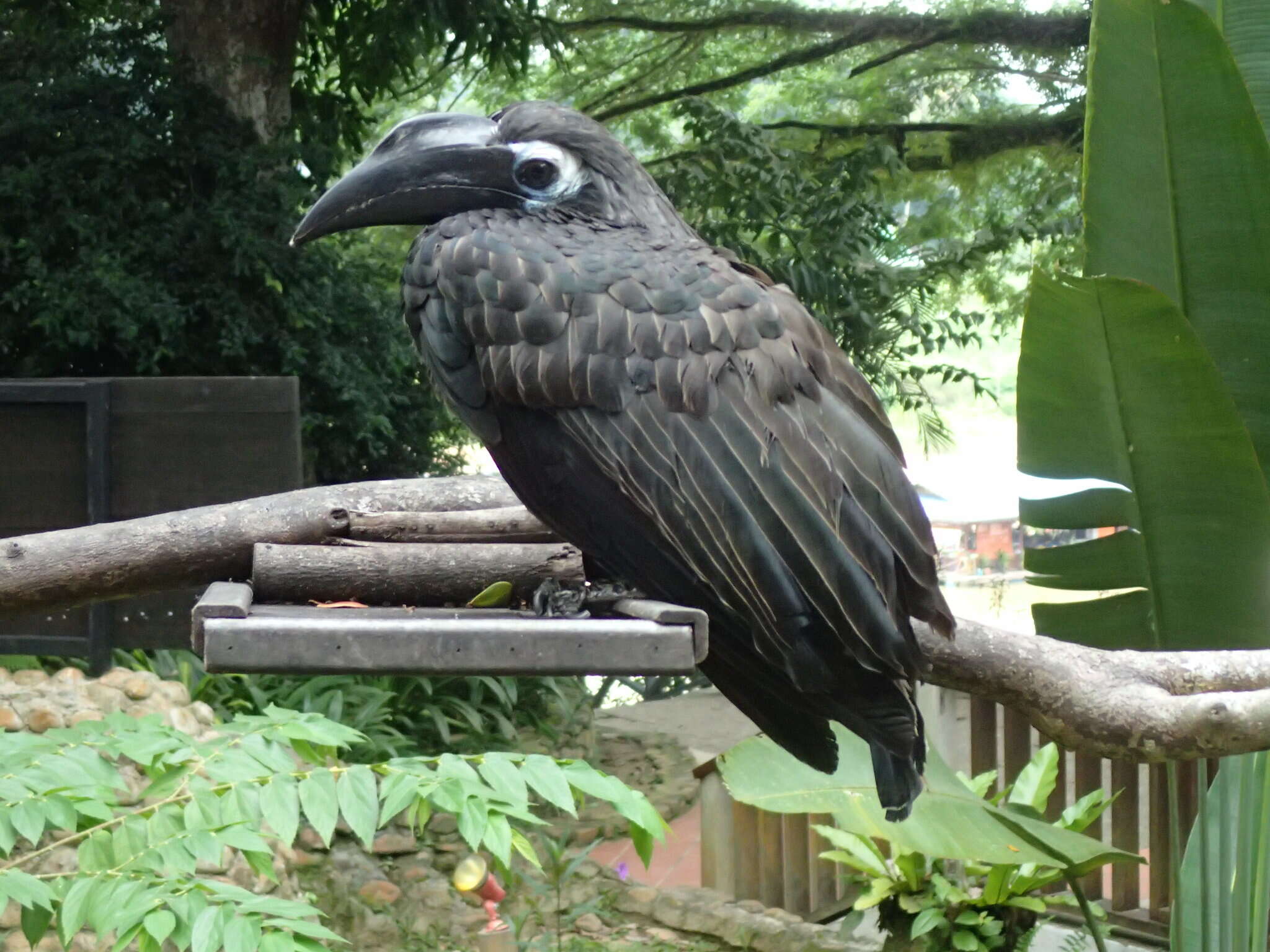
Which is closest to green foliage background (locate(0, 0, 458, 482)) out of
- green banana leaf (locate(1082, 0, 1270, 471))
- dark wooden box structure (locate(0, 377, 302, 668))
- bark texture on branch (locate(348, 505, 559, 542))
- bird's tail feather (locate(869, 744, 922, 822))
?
dark wooden box structure (locate(0, 377, 302, 668))

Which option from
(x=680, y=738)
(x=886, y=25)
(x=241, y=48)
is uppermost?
(x=886, y=25)

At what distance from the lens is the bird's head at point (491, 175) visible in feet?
5.62

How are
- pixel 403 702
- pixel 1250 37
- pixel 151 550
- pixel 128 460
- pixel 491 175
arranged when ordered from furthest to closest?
1. pixel 403 702
2. pixel 128 460
3. pixel 1250 37
4. pixel 151 550
5. pixel 491 175

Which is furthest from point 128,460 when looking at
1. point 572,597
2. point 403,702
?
point 572,597

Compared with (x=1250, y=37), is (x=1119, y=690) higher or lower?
lower

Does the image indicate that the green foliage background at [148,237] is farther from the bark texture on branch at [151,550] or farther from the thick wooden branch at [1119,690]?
the thick wooden branch at [1119,690]

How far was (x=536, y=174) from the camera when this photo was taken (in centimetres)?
178

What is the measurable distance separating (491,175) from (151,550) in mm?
760

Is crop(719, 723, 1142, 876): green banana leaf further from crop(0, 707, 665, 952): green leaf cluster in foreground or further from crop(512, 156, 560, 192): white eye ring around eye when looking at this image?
crop(512, 156, 560, 192): white eye ring around eye

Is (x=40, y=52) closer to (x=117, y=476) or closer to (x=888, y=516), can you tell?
(x=117, y=476)

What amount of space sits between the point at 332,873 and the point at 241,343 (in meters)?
1.88

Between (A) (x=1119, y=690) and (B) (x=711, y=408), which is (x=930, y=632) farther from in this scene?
(B) (x=711, y=408)

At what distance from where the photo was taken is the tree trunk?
4.84 m

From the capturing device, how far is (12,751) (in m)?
1.73
